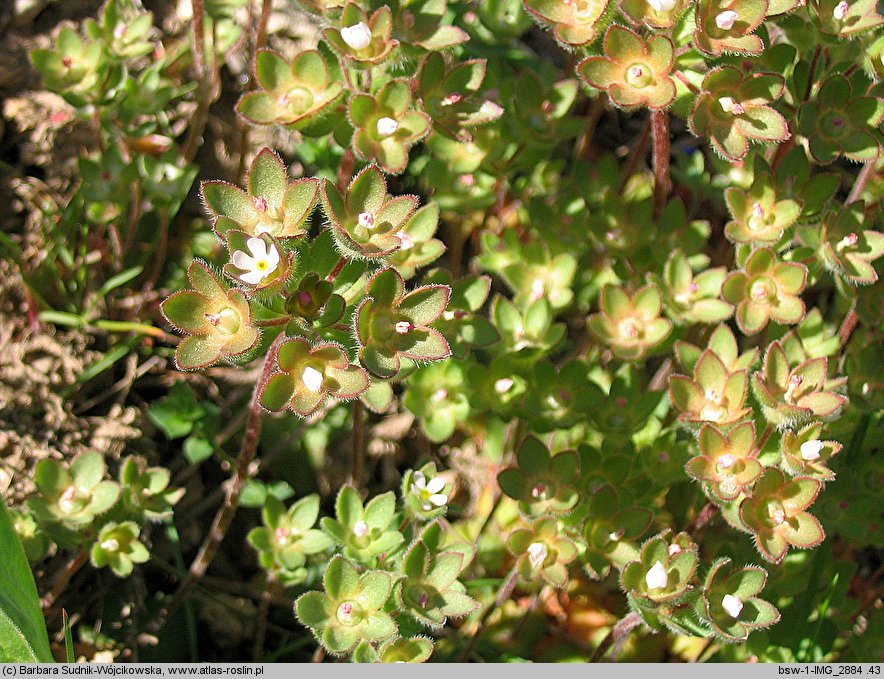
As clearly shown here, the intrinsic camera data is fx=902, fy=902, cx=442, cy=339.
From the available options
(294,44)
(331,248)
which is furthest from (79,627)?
(294,44)

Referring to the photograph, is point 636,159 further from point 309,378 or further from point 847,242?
point 309,378

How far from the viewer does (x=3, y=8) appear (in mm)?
4070

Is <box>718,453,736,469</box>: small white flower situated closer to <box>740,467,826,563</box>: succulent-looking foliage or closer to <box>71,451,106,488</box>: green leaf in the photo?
<box>740,467,826,563</box>: succulent-looking foliage

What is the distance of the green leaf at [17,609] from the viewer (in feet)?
7.89

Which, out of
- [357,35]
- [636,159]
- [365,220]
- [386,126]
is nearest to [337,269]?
[365,220]

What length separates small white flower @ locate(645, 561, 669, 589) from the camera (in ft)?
8.87

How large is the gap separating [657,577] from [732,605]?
23cm

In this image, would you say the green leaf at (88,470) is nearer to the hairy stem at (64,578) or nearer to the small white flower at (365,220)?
the hairy stem at (64,578)

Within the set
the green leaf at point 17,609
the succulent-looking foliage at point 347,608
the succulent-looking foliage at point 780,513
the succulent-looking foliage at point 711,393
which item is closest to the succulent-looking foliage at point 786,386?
Result: the succulent-looking foliage at point 711,393

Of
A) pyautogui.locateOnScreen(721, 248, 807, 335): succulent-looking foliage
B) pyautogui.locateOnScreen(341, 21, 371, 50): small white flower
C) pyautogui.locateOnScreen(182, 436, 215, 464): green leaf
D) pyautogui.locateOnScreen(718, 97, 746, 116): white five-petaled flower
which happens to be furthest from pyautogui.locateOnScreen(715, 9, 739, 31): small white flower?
pyautogui.locateOnScreen(182, 436, 215, 464): green leaf

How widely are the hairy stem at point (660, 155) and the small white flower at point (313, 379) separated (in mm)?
1490

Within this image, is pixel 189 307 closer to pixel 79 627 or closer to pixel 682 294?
pixel 79 627

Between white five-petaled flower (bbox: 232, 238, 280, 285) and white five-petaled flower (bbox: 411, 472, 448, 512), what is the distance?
896mm

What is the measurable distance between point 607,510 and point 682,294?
0.94 meters
